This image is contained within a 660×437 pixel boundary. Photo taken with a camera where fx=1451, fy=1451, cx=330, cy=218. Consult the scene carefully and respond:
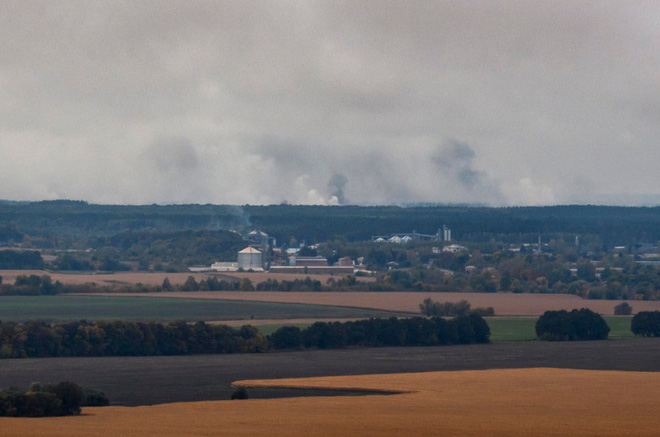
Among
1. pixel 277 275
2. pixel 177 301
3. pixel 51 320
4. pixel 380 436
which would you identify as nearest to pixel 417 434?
pixel 380 436

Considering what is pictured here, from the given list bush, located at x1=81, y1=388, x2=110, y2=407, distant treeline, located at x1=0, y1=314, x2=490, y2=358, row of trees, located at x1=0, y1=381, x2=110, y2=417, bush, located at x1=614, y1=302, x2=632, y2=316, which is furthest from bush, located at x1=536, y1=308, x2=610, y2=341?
row of trees, located at x1=0, y1=381, x2=110, y2=417

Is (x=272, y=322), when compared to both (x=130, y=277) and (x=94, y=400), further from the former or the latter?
(x=130, y=277)

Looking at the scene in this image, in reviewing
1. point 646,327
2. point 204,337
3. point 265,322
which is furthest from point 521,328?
point 204,337

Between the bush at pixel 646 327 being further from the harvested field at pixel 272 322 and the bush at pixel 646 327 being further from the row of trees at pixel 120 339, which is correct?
the row of trees at pixel 120 339

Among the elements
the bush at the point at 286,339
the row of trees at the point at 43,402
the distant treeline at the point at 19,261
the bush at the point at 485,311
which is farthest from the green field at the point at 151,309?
the row of trees at the point at 43,402

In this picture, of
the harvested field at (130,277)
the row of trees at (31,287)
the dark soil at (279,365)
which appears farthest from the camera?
the harvested field at (130,277)

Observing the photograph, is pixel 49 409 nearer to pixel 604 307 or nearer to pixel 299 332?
pixel 299 332
